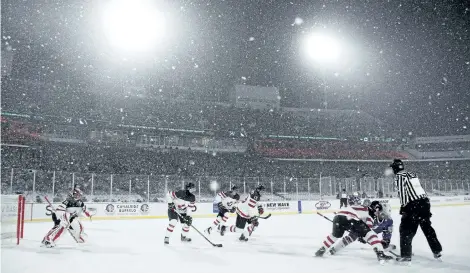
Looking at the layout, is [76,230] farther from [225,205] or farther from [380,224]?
[380,224]

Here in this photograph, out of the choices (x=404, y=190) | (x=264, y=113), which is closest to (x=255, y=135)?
(x=264, y=113)

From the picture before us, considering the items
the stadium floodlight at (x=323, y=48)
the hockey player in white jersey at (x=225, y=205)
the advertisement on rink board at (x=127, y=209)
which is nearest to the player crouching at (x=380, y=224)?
the hockey player in white jersey at (x=225, y=205)

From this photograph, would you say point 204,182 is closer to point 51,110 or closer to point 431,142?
point 51,110

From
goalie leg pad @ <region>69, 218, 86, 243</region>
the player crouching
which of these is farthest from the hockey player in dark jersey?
the player crouching

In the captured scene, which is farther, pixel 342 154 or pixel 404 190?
pixel 342 154

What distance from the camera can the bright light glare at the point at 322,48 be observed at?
28.2 m

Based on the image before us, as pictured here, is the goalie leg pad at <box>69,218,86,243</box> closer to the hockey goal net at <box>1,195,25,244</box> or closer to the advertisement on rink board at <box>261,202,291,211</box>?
the hockey goal net at <box>1,195,25,244</box>

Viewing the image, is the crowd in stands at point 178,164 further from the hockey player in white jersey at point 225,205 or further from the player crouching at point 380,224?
the player crouching at point 380,224

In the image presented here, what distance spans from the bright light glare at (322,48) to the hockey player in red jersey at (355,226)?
79.5 ft

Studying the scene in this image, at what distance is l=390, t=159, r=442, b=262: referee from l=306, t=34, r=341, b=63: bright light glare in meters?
24.2

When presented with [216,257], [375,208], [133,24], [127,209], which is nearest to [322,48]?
[133,24]

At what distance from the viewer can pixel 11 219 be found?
9109 millimetres

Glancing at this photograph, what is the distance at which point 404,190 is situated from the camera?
229 inches

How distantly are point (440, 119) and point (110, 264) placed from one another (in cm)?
4273
